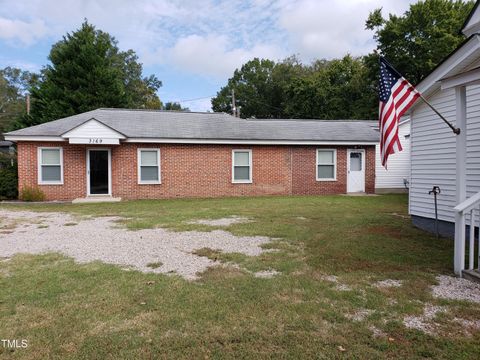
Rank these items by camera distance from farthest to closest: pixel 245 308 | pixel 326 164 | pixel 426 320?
pixel 326 164 < pixel 245 308 < pixel 426 320

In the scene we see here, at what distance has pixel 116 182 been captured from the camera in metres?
14.9

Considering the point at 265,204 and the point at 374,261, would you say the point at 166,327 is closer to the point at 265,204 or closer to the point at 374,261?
the point at 374,261

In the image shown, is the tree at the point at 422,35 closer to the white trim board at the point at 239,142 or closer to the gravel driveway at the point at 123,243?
the white trim board at the point at 239,142

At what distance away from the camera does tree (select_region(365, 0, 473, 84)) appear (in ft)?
94.8

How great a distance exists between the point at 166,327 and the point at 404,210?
10326 mm

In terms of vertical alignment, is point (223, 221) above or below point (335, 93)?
below

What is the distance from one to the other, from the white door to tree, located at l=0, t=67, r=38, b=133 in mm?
47387

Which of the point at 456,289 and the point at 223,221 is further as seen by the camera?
the point at 223,221

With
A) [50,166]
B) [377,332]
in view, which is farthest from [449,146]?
[50,166]

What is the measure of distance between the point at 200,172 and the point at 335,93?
2597 cm

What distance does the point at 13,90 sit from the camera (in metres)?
58.7

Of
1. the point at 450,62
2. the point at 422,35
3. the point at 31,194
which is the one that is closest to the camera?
the point at 450,62

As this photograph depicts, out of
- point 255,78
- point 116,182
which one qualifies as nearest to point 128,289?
point 116,182

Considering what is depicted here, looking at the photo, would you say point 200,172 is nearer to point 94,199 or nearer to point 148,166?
point 148,166
